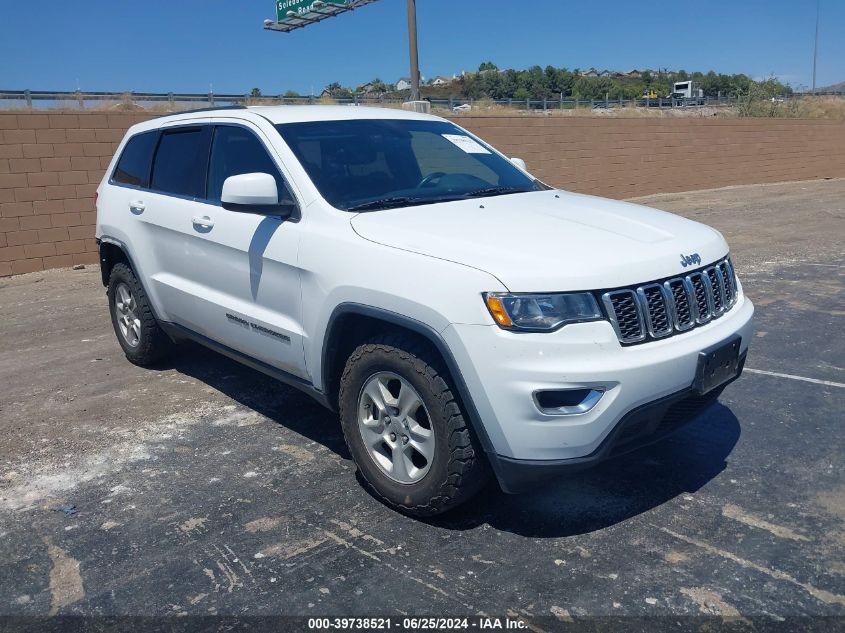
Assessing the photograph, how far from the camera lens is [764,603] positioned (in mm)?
2895

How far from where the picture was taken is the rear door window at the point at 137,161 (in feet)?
18.4

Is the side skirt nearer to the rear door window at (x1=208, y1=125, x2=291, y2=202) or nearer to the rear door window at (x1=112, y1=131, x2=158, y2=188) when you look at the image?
the rear door window at (x1=208, y1=125, x2=291, y2=202)

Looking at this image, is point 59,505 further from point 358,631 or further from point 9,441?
point 358,631

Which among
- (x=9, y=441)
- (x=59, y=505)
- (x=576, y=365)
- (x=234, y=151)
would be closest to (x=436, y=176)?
(x=234, y=151)

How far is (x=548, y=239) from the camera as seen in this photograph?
3.45 metres

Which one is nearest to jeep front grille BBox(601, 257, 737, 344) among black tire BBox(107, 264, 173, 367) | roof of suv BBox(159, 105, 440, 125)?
roof of suv BBox(159, 105, 440, 125)

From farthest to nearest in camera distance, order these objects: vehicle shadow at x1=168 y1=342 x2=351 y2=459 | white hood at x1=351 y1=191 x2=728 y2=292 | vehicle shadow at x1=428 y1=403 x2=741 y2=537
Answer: vehicle shadow at x1=168 y1=342 x2=351 y2=459 < vehicle shadow at x1=428 y1=403 x2=741 y2=537 < white hood at x1=351 y1=191 x2=728 y2=292

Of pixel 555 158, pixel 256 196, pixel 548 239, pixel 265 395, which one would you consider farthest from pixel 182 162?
pixel 555 158

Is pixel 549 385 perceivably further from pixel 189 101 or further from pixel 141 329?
pixel 189 101

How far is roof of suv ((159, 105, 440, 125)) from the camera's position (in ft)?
15.1

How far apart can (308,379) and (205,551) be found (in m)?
1.00

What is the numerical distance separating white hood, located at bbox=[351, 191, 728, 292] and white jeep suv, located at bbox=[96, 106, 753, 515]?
12mm

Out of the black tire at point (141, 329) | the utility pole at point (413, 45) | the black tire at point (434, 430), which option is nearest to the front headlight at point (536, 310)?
the black tire at point (434, 430)

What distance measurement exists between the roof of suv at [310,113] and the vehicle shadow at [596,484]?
1.82 meters
